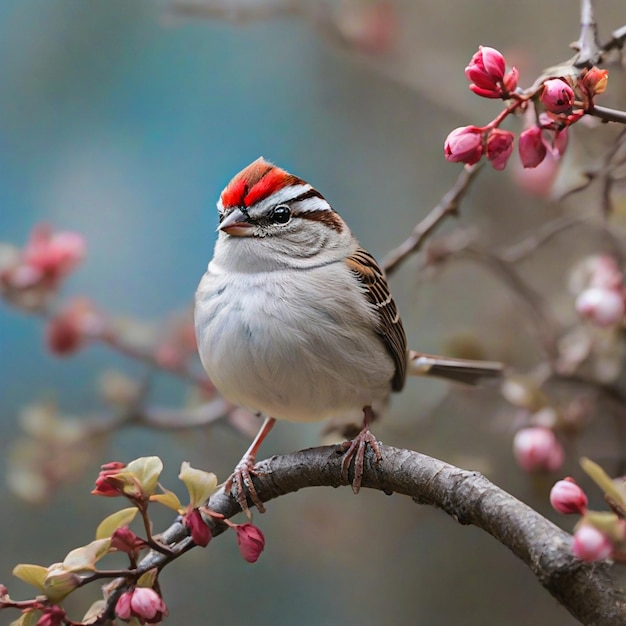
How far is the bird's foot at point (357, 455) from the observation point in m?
1.09

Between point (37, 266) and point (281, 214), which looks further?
point (37, 266)

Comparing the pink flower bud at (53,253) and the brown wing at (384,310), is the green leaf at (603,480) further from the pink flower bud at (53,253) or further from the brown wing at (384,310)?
the pink flower bud at (53,253)

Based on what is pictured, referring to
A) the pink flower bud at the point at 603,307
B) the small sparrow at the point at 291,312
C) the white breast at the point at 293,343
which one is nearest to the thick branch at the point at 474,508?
the small sparrow at the point at 291,312

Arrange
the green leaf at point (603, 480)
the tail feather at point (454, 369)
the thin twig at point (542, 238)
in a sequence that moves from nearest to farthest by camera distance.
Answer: the green leaf at point (603, 480) < the thin twig at point (542, 238) < the tail feather at point (454, 369)

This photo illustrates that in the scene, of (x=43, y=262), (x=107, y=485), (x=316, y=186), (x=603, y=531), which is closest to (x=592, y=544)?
(x=603, y=531)

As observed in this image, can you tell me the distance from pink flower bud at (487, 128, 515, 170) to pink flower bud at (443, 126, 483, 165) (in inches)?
0.9

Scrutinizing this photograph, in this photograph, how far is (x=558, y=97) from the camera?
0.90 metres

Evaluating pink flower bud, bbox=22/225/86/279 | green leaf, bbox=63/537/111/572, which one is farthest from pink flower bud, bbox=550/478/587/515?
pink flower bud, bbox=22/225/86/279

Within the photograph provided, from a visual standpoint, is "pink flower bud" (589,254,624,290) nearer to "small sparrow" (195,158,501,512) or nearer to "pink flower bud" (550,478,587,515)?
"small sparrow" (195,158,501,512)

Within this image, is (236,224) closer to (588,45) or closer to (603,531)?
(588,45)

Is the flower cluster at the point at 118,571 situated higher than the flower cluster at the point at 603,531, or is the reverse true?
the flower cluster at the point at 603,531

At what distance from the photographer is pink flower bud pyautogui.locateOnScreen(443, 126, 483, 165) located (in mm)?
971

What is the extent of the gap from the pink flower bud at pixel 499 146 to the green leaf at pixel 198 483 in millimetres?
512

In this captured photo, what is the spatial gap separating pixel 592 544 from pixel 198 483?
1.51ft
